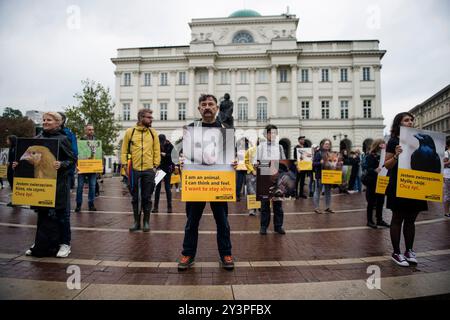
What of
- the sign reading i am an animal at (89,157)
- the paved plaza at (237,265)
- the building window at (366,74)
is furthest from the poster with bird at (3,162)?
the building window at (366,74)

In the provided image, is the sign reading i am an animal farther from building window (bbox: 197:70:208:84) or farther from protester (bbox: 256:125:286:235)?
building window (bbox: 197:70:208:84)

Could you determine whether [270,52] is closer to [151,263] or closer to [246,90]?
[246,90]

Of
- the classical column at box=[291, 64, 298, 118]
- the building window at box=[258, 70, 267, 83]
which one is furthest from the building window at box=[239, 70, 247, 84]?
the classical column at box=[291, 64, 298, 118]

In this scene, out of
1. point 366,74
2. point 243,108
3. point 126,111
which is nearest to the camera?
point 366,74

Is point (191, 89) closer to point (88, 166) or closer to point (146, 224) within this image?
→ point (88, 166)

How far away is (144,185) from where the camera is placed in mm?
5812

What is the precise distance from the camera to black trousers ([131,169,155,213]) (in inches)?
226

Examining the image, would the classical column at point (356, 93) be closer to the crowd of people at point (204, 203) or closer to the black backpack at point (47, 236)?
the crowd of people at point (204, 203)

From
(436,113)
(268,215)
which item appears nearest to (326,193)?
(268,215)

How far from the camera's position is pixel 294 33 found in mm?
44781

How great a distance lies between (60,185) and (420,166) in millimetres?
5279

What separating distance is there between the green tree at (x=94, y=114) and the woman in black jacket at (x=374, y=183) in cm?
2544

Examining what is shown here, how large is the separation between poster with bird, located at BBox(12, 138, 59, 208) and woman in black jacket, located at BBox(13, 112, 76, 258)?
0.09 m
